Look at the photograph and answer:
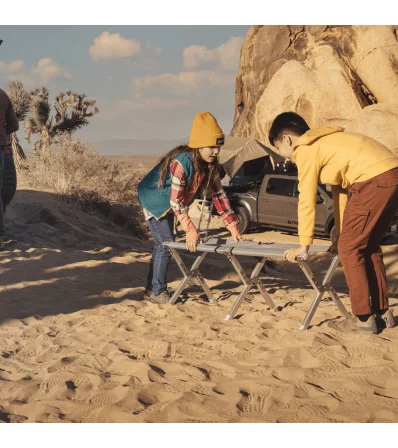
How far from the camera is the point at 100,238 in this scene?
11195 millimetres

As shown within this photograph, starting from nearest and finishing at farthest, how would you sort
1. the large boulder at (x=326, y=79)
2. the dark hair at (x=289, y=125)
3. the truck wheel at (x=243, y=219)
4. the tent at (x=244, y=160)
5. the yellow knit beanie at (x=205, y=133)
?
the dark hair at (x=289, y=125)
the yellow knit beanie at (x=205, y=133)
the truck wheel at (x=243, y=219)
the tent at (x=244, y=160)
the large boulder at (x=326, y=79)

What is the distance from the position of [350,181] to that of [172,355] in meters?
1.81

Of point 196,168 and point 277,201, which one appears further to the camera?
point 277,201

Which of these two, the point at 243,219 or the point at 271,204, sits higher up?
the point at 271,204

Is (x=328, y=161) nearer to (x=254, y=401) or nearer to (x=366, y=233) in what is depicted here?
(x=366, y=233)

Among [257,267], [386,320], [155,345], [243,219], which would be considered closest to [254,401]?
[155,345]

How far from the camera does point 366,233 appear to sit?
15.5ft

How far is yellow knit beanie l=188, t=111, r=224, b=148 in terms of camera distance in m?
5.50

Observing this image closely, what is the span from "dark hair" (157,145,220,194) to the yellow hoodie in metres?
1.18

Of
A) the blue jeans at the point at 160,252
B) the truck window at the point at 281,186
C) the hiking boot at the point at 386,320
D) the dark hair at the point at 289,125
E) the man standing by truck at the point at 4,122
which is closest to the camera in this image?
the dark hair at the point at 289,125

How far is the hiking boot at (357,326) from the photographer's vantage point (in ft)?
16.3

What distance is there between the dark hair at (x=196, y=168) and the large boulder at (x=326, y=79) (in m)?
17.2

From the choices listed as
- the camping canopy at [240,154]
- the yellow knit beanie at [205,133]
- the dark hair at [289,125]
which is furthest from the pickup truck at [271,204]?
the dark hair at [289,125]

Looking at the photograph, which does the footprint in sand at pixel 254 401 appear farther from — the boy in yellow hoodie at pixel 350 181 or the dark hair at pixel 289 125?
the dark hair at pixel 289 125
